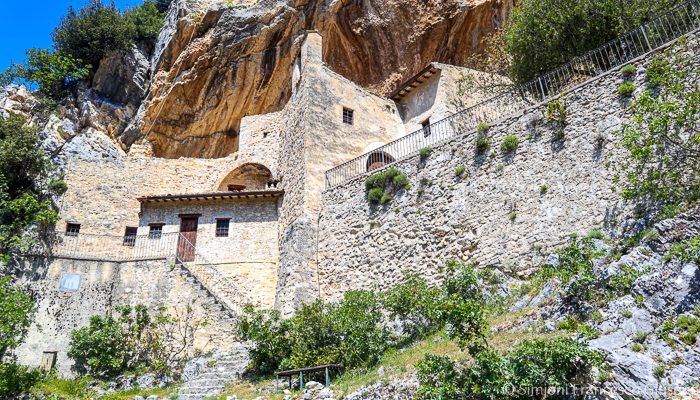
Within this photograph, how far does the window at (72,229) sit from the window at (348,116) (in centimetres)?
1245

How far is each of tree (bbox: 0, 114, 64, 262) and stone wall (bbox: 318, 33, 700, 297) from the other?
37.1ft

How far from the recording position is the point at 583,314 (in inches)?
396

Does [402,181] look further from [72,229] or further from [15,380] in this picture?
[72,229]

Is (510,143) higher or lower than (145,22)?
lower

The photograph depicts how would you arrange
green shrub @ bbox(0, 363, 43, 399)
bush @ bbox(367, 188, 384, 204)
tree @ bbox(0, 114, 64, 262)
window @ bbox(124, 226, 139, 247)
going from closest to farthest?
green shrub @ bbox(0, 363, 43, 399) < bush @ bbox(367, 188, 384, 204) < tree @ bbox(0, 114, 64, 262) < window @ bbox(124, 226, 139, 247)

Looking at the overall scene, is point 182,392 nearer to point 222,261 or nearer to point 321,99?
point 222,261

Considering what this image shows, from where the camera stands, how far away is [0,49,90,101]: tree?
87.1 ft

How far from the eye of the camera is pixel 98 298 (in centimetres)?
1847

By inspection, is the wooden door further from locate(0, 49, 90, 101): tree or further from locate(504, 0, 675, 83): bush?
locate(504, 0, 675, 83): bush

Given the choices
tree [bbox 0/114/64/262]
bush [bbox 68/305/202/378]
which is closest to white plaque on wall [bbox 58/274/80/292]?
bush [bbox 68/305/202/378]

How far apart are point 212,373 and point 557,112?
12.7 metres

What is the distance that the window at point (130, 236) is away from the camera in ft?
73.6

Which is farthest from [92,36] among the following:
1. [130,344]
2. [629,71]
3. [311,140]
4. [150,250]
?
[629,71]

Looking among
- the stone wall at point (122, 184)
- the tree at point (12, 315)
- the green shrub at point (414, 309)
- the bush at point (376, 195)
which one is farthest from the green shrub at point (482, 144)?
the tree at point (12, 315)
